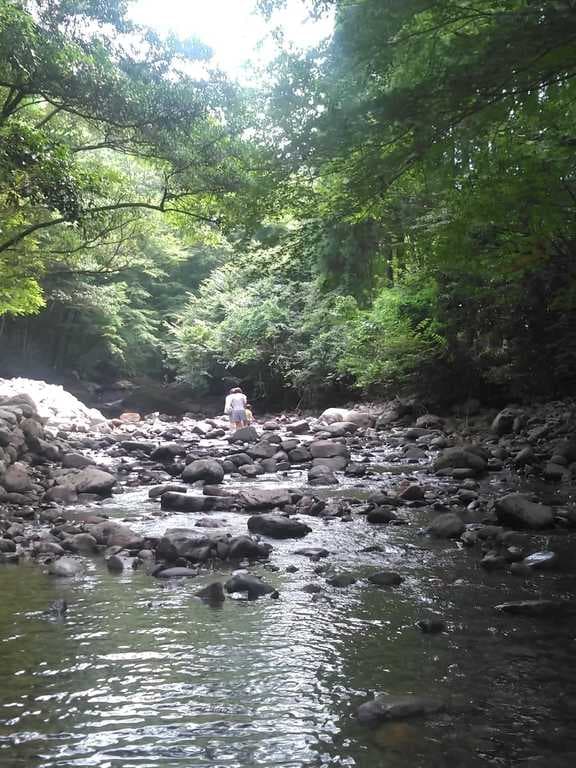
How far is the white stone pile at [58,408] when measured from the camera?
706 inches

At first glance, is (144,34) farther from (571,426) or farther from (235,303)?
(235,303)

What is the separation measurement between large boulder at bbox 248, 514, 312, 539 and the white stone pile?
11.4m

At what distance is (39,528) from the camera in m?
6.91

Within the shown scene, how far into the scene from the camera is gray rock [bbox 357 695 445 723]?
2.88 m

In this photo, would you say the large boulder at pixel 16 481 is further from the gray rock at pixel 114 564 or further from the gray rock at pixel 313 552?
the gray rock at pixel 313 552

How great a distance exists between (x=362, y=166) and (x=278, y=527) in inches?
148

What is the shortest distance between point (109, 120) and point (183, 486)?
5.83 meters

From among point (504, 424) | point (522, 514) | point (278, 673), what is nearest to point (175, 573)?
point (278, 673)

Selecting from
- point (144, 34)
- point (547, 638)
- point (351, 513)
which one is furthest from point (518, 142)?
point (144, 34)

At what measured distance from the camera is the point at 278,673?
3.42 m

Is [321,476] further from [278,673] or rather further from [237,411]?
[237,411]

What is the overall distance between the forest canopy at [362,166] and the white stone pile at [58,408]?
344 centimetres

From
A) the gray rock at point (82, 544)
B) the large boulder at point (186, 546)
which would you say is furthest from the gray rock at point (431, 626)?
the gray rock at point (82, 544)

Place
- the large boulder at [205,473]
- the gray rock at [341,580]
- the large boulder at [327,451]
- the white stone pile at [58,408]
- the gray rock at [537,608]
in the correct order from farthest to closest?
the white stone pile at [58,408] < the large boulder at [327,451] < the large boulder at [205,473] < the gray rock at [341,580] < the gray rock at [537,608]
